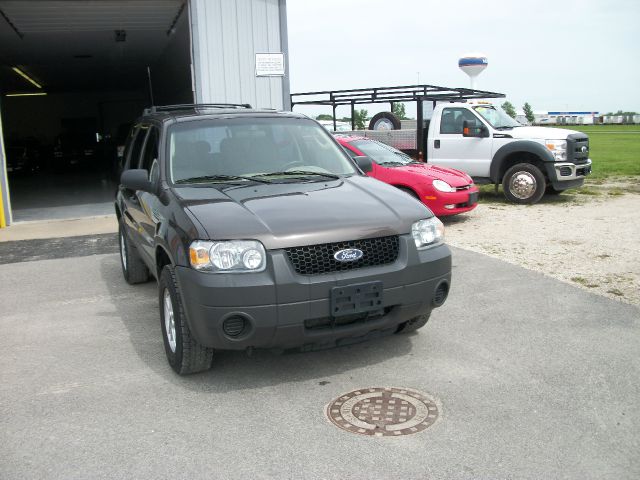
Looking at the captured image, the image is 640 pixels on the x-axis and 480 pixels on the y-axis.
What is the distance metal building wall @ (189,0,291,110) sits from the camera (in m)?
12.0

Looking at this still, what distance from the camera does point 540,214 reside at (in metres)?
11.5

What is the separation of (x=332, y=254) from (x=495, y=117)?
10.2 m

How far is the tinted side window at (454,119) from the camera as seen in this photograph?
→ 43.2 ft

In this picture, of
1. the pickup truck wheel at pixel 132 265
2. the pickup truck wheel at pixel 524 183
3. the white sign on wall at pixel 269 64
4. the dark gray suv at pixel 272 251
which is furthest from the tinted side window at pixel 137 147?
the pickup truck wheel at pixel 524 183

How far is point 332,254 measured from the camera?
4.07 m

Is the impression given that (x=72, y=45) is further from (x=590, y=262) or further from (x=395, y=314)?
(x=395, y=314)

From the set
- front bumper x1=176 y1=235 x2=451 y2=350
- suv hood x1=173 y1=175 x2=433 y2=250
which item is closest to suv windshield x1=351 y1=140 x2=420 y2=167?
suv hood x1=173 y1=175 x2=433 y2=250

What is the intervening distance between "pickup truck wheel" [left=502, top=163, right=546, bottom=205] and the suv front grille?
9.09 meters

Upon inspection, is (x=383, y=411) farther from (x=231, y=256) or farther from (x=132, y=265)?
(x=132, y=265)

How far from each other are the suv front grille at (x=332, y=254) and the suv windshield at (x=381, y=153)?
684cm

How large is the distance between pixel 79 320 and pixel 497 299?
3924 mm

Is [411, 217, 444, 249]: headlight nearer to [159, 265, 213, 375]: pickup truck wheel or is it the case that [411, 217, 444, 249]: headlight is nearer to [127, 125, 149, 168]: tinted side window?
[159, 265, 213, 375]: pickup truck wheel

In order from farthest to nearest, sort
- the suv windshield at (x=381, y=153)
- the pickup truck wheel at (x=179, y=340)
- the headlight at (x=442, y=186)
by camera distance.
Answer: the suv windshield at (x=381, y=153)
the headlight at (x=442, y=186)
the pickup truck wheel at (x=179, y=340)

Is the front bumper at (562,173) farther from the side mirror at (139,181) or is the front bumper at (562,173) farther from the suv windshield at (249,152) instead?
the side mirror at (139,181)
